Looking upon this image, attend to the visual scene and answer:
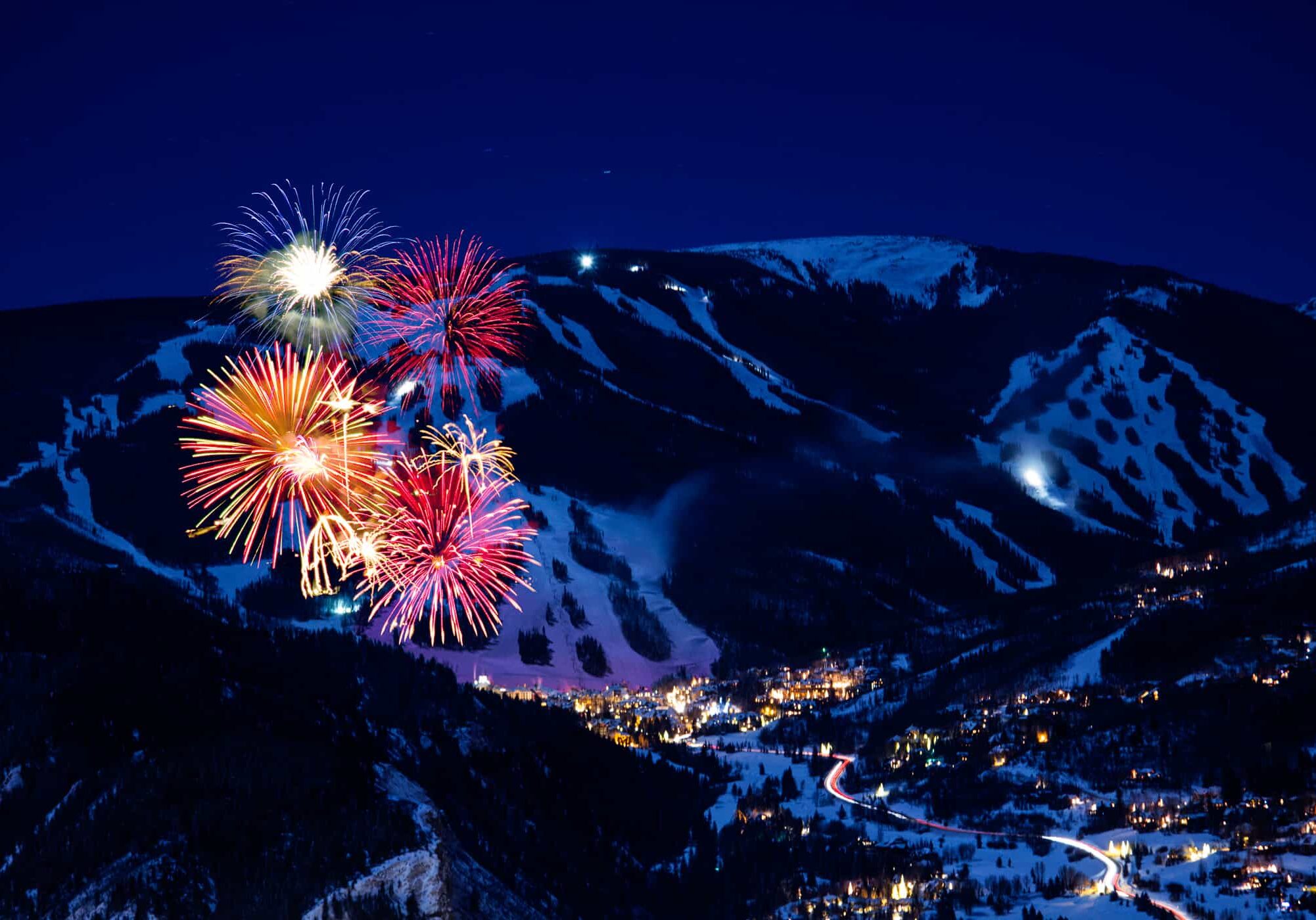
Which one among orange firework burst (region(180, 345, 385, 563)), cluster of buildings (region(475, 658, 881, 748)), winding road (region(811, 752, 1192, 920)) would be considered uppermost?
cluster of buildings (region(475, 658, 881, 748))

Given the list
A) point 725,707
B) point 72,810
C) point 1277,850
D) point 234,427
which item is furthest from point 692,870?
point 725,707

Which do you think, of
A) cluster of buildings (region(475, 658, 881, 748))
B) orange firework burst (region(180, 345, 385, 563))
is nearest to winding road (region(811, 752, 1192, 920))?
cluster of buildings (region(475, 658, 881, 748))

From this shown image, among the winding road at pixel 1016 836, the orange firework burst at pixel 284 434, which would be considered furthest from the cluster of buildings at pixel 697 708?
the orange firework burst at pixel 284 434

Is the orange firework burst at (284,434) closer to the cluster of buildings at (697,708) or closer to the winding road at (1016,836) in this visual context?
the winding road at (1016,836)

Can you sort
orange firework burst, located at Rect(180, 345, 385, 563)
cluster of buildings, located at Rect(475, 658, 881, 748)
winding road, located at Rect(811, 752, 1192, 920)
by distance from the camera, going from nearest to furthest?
orange firework burst, located at Rect(180, 345, 385, 563)
winding road, located at Rect(811, 752, 1192, 920)
cluster of buildings, located at Rect(475, 658, 881, 748)

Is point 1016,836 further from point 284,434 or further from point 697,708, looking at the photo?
point 697,708

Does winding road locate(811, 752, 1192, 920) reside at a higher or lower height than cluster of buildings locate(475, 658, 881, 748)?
lower

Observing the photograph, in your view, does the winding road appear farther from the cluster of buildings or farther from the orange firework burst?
the orange firework burst

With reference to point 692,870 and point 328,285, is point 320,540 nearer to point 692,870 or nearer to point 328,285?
point 328,285
